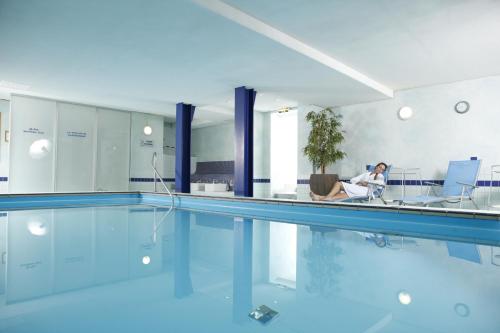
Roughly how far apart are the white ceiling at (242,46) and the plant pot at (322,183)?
5.76 ft

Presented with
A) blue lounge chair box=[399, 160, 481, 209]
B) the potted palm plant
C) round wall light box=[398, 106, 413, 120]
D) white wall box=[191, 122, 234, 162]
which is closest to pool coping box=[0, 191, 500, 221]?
blue lounge chair box=[399, 160, 481, 209]

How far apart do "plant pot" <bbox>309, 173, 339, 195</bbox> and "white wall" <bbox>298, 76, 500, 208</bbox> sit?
1.29m

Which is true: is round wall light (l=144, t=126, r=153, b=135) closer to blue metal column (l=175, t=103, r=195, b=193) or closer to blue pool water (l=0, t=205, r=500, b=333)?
blue metal column (l=175, t=103, r=195, b=193)

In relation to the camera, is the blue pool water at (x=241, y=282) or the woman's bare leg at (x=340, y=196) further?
the woman's bare leg at (x=340, y=196)

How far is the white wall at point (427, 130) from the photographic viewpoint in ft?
20.1

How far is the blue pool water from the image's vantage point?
144 centimetres

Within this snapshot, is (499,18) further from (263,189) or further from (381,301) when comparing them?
(263,189)

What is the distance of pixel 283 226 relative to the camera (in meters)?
4.46

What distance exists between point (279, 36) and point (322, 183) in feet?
10.9

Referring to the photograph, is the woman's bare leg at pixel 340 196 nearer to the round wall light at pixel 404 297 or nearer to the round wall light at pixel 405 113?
the round wall light at pixel 405 113

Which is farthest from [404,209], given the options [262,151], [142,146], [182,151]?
[142,146]

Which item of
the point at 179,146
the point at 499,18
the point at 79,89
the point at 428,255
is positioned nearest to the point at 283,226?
the point at 428,255

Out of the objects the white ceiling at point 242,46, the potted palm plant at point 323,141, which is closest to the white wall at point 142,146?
the white ceiling at point 242,46

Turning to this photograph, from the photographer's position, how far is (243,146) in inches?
263
